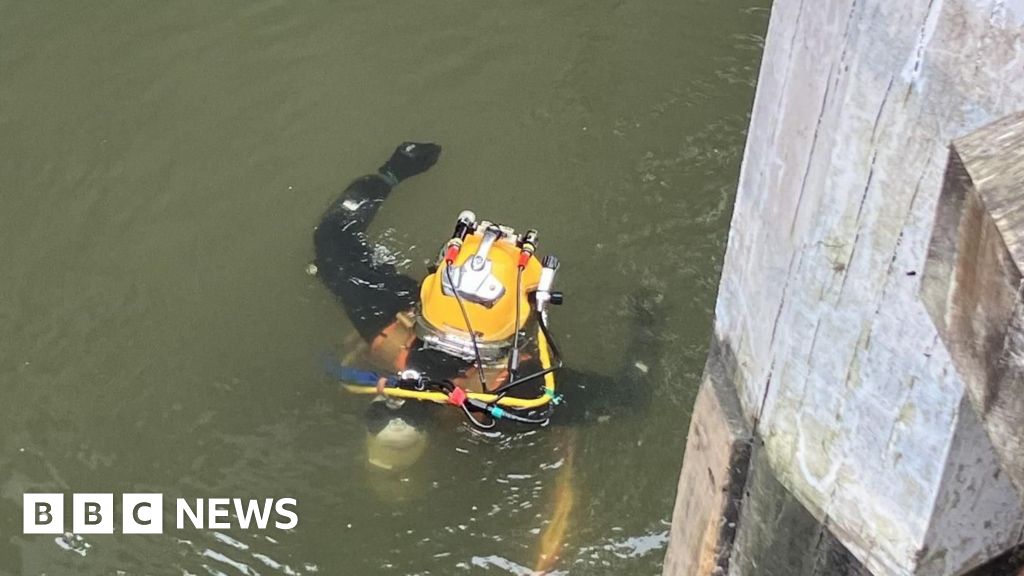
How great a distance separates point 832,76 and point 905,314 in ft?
0.62

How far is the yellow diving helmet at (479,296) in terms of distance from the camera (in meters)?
2.79

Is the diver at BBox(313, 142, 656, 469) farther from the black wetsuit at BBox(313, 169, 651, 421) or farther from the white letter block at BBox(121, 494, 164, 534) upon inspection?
the white letter block at BBox(121, 494, 164, 534)

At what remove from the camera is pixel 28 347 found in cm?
335

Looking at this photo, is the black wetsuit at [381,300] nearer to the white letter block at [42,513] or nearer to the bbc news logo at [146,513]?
the bbc news logo at [146,513]

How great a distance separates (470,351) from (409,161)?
1.14 metres

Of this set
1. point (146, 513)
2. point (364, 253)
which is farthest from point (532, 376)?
point (146, 513)

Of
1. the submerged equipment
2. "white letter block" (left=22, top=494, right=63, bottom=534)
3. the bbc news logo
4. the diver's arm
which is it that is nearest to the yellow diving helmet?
the submerged equipment

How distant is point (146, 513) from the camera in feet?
9.71

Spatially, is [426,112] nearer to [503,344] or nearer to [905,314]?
[503,344]

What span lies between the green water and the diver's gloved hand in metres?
0.08

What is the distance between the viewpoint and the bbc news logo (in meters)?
2.93

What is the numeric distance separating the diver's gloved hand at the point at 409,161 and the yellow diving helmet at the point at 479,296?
855mm

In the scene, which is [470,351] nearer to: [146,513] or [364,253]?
[364,253]

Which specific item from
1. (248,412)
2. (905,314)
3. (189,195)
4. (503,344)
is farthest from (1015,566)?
(189,195)
